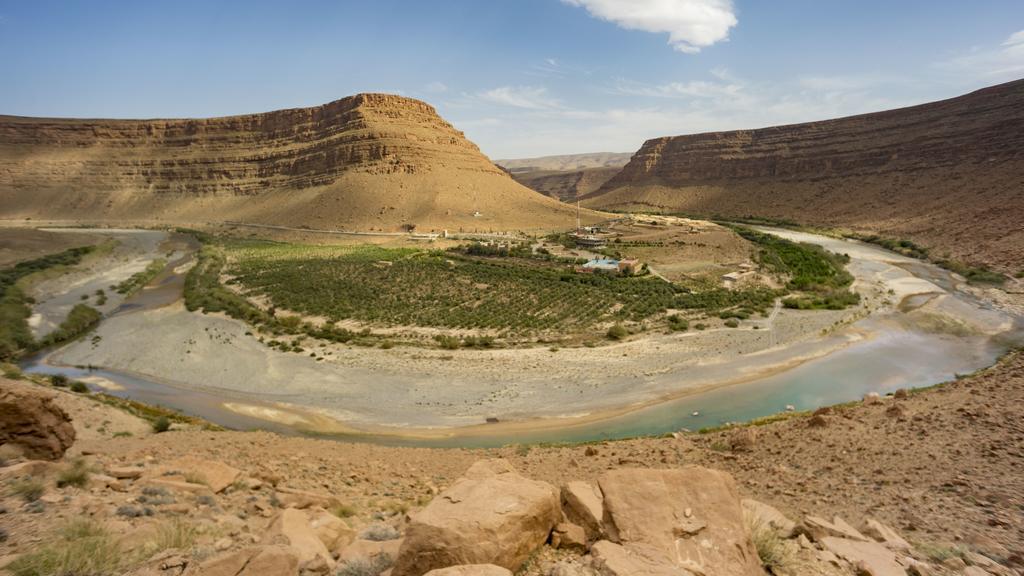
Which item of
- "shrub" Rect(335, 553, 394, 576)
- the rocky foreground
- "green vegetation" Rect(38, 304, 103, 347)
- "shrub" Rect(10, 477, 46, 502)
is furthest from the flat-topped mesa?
"shrub" Rect(335, 553, 394, 576)

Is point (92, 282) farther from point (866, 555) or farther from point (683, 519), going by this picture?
point (866, 555)

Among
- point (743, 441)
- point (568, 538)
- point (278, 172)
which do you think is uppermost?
point (278, 172)

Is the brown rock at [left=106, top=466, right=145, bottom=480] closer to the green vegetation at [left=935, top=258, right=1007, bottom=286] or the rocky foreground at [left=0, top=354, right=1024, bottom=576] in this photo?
the rocky foreground at [left=0, top=354, right=1024, bottom=576]

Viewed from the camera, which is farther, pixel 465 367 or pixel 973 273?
pixel 973 273

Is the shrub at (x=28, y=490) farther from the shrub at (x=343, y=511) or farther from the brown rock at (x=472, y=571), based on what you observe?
the brown rock at (x=472, y=571)

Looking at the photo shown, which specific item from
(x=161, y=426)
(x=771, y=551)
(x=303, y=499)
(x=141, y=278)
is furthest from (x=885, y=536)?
(x=141, y=278)
